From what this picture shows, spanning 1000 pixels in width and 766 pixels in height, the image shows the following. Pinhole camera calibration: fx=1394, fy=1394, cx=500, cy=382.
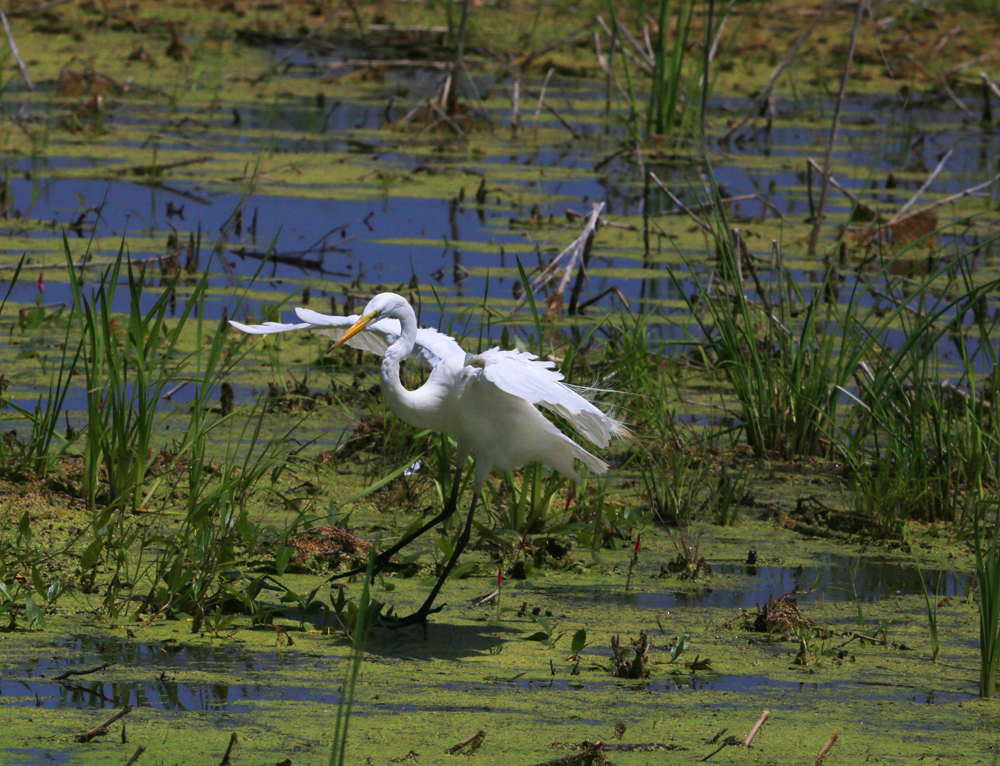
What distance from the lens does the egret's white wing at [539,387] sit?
347 centimetres

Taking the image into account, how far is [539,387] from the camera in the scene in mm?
3494

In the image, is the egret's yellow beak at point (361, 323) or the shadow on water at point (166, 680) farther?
the egret's yellow beak at point (361, 323)

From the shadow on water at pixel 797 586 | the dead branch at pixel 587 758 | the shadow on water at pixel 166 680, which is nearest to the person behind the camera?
the dead branch at pixel 587 758

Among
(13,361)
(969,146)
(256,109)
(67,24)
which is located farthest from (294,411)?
(67,24)

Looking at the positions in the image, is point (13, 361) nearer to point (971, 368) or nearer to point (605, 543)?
point (605, 543)

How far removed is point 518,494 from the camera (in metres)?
4.68

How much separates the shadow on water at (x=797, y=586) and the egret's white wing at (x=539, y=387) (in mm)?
573

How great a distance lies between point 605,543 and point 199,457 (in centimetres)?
137

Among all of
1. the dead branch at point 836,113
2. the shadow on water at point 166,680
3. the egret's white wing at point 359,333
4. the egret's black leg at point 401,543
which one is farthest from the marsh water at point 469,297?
the dead branch at point 836,113

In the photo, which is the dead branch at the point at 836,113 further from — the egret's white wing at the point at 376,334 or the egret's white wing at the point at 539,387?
the egret's white wing at the point at 539,387

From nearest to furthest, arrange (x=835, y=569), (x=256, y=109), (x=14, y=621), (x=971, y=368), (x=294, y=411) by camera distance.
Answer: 1. (x=14, y=621)
2. (x=835, y=569)
3. (x=971, y=368)
4. (x=294, y=411)
5. (x=256, y=109)

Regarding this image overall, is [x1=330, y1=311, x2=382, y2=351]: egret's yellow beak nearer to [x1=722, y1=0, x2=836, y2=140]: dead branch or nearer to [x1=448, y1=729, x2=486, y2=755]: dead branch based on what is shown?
[x1=448, y1=729, x2=486, y2=755]: dead branch

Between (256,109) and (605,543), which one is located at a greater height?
(256,109)

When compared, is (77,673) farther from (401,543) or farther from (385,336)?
(385,336)
